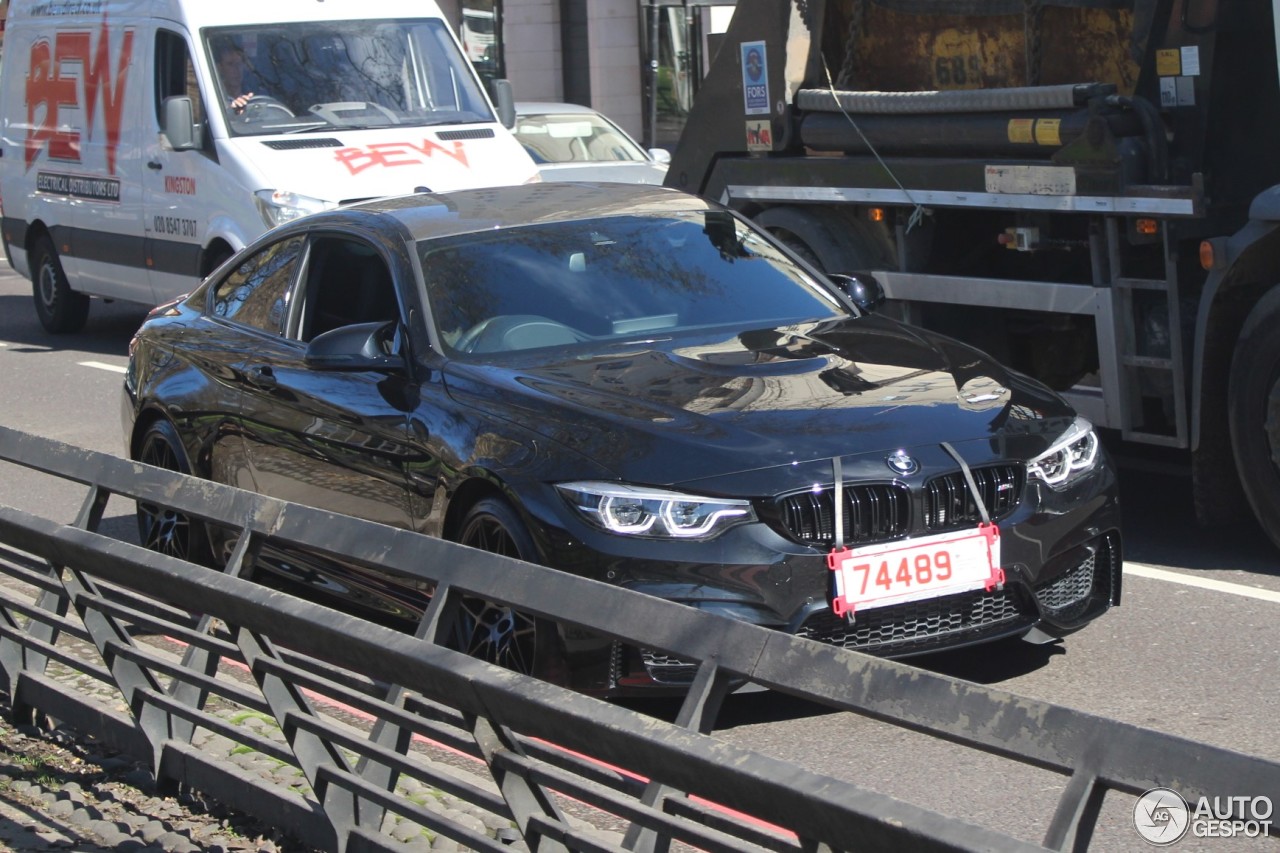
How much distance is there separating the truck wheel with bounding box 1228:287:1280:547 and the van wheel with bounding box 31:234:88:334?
1138 cm

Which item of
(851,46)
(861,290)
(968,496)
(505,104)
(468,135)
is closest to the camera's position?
(968,496)

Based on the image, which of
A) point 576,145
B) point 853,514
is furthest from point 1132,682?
point 576,145

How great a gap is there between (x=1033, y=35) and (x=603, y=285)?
310cm

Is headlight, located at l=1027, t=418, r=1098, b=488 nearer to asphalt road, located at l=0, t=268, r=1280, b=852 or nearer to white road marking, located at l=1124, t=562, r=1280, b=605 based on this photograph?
asphalt road, located at l=0, t=268, r=1280, b=852

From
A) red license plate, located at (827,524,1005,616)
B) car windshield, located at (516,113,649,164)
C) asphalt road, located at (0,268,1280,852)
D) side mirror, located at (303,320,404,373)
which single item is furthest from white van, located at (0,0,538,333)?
red license plate, located at (827,524,1005,616)

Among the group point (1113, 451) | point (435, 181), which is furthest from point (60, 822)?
point (435, 181)

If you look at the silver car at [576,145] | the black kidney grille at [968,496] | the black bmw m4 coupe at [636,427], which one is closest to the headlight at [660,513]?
the black bmw m4 coupe at [636,427]

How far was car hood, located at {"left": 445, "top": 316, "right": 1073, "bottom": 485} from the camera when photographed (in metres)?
5.14

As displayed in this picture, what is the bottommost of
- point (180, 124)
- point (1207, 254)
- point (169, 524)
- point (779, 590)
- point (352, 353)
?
point (169, 524)

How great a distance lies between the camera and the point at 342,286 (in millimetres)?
6844

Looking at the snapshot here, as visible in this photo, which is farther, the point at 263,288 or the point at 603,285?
the point at 263,288

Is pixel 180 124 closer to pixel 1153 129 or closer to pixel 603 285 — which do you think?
pixel 603 285

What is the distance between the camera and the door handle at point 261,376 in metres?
6.72

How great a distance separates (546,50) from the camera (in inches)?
1254
